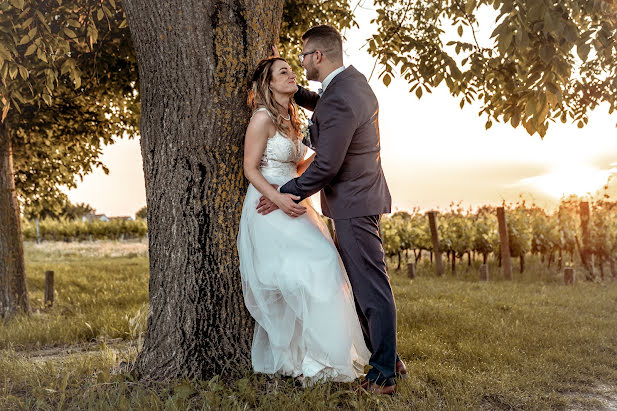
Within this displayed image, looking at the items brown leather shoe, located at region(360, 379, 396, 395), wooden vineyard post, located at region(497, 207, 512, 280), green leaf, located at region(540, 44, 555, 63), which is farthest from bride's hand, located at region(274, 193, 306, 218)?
wooden vineyard post, located at region(497, 207, 512, 280)

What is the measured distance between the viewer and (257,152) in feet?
13.6

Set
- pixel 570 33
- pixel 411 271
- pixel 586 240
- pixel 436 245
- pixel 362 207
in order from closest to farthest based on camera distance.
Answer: pixel 570 33
pixel 362 207
pixel 586 240
pixel 411 271
pixel 436 245

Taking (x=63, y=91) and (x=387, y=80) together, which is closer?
(x=387, y=80)

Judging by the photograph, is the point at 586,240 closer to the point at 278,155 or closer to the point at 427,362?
the point at 427,362

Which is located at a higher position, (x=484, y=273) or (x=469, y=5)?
(x=469, y=5)

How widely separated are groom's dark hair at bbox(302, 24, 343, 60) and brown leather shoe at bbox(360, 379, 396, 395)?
97.0 inches

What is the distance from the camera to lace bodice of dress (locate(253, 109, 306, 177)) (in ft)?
13.9

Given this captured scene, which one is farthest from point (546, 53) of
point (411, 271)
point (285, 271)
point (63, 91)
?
point (411, 271)

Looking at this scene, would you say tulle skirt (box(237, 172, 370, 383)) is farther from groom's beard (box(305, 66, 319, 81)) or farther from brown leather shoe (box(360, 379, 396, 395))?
groom's beard (box(305, 66, 319, 81))

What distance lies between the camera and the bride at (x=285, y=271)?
402cm

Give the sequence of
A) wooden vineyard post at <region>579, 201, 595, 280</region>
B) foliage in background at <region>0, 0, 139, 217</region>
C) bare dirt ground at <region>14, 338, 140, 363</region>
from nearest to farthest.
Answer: bare dirt ground at <region>14, 338, 140, 363</region> → foliage in background at <region>0, 0, 139, 217</region> → wooden vineyard post at <region>579, 201, 595, 280</region>

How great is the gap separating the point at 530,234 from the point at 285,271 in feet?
38.6

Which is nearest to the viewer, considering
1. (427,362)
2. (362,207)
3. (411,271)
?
(362,207)

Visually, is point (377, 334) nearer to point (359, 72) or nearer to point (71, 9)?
point (359, 72)
